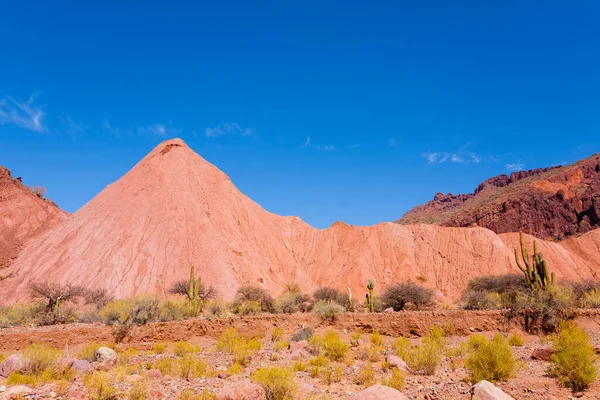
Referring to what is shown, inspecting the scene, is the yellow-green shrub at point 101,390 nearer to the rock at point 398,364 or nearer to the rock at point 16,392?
the rock at point 16,392

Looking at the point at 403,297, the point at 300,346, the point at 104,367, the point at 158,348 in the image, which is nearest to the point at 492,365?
the point at 300,346

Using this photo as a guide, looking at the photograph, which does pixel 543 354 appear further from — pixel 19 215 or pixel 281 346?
pixel 19 215

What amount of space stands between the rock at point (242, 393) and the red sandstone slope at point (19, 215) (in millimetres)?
46099

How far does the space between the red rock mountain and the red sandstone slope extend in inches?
80.3

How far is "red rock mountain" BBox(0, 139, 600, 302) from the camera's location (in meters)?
37.7

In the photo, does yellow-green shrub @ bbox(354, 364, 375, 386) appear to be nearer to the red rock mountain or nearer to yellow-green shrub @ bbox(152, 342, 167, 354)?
yellow-green shrub @ bbox(152, 342, 167, 354)

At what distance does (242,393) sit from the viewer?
778 cm

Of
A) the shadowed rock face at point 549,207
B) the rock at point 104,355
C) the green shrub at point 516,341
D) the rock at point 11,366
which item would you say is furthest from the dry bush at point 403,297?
the shadowed rock face at point 549,207

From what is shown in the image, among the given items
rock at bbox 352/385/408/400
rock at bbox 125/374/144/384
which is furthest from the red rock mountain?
rock at bbox 352/385/408/400

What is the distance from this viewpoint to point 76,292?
26797 mm

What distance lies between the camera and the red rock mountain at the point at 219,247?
124ft

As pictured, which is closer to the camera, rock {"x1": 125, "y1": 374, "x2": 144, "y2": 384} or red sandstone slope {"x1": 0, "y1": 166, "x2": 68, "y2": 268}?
rock {"x1": 125, "y1": 374, "x2": 144, "y2": 384}

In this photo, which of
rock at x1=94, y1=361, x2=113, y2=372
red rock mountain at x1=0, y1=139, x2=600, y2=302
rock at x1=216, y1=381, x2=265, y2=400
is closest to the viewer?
rock at x1=216, y1=381, x2=265, y2=400

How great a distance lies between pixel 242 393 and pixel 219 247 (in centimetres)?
3582
